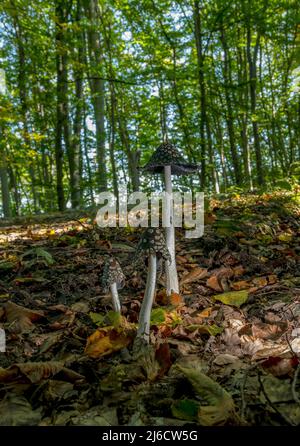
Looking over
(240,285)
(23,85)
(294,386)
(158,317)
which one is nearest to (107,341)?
(158,317)

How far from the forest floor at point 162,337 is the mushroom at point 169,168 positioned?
208 millimetres

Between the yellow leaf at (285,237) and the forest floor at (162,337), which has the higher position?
the yellow leaf at (285,237)

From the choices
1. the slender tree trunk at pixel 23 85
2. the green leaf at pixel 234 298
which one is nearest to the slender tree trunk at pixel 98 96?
the slender tree trunk at pixel 23 85

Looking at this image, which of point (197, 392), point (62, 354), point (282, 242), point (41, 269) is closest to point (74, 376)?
point (62, 354)

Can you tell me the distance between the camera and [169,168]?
3088 millimetres

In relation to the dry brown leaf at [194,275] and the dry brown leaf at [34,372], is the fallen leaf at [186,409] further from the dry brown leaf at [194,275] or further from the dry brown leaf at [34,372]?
the dry brown leaf at [194,275]

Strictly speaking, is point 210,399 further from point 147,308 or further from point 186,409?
point 147,308

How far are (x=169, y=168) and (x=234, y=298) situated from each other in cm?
127

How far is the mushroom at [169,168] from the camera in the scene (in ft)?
9.78

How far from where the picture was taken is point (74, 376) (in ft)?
7.12

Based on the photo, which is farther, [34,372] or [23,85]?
[23,85]

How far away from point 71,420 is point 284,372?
3.83ft

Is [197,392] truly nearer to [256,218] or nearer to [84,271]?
[84,271]

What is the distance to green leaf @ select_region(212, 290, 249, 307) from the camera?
316cm
